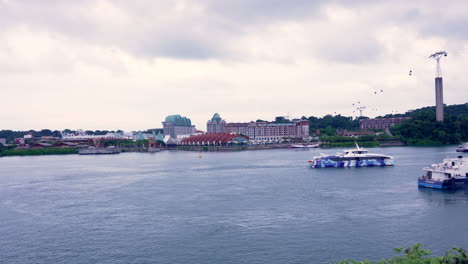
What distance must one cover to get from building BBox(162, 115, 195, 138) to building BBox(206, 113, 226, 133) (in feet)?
27.8

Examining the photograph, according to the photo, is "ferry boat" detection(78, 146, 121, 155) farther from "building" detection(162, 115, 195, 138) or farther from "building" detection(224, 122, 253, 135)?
"building" detection(224, 122, 253, 135)

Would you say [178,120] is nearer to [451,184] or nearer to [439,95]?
[439,95]

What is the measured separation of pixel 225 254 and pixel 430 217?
30.0ft

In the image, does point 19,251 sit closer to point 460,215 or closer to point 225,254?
point 225,254

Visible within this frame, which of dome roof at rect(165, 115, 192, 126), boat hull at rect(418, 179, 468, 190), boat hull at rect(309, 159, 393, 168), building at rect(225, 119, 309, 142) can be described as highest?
dome roof at rect(165, 115, 192, 126)

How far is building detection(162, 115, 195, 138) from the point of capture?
120m

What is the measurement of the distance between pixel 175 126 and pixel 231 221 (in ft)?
352

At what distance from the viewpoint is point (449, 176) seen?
2158 centimetres

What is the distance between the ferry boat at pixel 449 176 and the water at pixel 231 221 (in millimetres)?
689

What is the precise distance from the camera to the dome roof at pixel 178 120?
12079 cm

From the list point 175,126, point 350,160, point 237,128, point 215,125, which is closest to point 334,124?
point 237,128

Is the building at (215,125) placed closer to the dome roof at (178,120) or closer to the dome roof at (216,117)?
the dome roof at (216,117)

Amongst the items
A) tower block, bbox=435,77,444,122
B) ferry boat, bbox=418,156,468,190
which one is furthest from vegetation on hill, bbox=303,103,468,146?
ferry boat, bbox=418,156,468,190

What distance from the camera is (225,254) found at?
40.0ft
